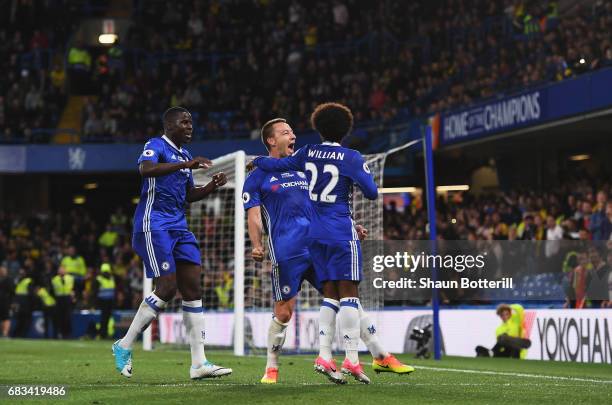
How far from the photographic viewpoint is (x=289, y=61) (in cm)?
3478

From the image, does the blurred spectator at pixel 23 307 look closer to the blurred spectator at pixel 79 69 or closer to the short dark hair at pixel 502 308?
the blurred spectator at pixel 79 69

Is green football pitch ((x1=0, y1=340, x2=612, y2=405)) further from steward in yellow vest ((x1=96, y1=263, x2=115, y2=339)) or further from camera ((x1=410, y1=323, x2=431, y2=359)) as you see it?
steward in yellow vest ((x1=96, y1=263, x2=115, y2=339))

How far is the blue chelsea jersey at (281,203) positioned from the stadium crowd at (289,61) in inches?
566

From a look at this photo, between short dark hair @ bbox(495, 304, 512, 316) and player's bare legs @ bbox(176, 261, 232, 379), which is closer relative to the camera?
player's bare legs @ bbox(176, 261, 232, 379)

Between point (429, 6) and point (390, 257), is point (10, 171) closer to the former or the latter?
point (429, 6)

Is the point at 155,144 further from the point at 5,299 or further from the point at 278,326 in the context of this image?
the point at 5,299

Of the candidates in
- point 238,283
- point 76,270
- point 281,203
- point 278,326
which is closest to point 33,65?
point 76,270

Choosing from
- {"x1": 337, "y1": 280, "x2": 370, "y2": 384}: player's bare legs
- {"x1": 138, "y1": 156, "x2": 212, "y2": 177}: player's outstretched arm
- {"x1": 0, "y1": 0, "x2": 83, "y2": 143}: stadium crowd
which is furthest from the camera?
{"x1": 0, "y1": 0, "x2": 83, "y2": 143}: stadium crowd

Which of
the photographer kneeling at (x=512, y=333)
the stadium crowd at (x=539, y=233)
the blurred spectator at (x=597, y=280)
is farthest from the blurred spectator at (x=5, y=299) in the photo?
the blurred spectator at (x=597, y=280)

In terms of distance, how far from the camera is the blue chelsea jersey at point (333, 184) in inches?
348

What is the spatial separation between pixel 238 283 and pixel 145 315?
6.22 meters

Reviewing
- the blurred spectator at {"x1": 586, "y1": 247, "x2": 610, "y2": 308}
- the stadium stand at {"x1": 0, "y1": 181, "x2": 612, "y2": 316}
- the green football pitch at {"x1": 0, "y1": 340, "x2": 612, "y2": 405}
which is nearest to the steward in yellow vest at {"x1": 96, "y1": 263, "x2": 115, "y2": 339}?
the stadium stand at {"x1": 0, "y1": 181, "x2": 612, "y2": 316}

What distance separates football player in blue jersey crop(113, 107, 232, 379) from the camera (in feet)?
30.9

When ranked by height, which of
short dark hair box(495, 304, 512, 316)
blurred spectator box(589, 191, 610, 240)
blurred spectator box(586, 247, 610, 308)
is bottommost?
short dark hair box(495, 304, 512, 316)
